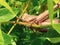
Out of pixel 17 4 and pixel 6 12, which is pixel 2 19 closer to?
pixel 6 12

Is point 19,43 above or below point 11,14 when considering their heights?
below

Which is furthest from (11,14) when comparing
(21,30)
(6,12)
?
(21,30)

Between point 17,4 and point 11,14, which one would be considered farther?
point 17,4

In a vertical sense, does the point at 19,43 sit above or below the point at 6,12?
below

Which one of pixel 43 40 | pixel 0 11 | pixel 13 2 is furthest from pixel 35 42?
pixel 13 2

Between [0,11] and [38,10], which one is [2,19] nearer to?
[0,11]

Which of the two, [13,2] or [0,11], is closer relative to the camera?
[0,11]
